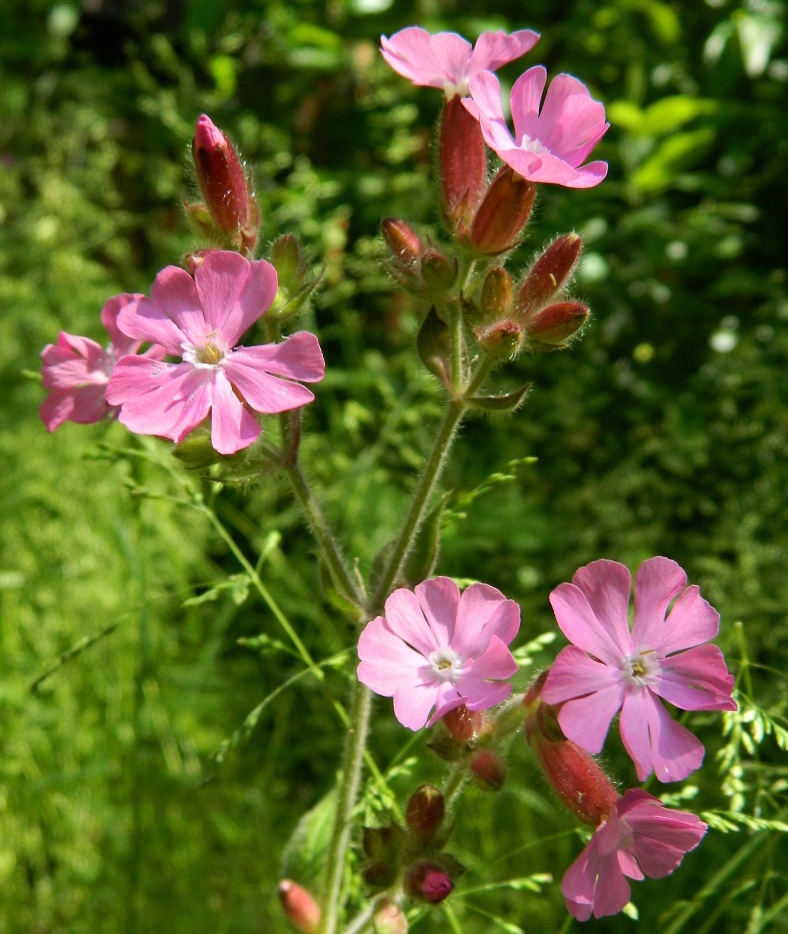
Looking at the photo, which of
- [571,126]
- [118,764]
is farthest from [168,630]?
[571,126]

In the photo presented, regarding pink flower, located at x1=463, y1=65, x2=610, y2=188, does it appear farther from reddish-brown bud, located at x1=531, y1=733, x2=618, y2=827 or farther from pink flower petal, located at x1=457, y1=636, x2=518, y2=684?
reddish-brown bud, located at x1=531, y1=733, x2=618, y2=827

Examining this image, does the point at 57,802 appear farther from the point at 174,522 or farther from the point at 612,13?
the point at 612,13

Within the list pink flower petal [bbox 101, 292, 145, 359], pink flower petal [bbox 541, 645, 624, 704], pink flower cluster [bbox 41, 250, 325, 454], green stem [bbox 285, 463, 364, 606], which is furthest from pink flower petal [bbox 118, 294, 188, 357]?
pink flower petal [bbox 541, 645, 624, 704]

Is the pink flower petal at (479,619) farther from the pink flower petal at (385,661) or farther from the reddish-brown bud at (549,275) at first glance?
the reddish-brown bud at (549,275)

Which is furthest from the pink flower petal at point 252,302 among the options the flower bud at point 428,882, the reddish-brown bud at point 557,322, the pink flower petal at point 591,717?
the flower bud at point 428,882

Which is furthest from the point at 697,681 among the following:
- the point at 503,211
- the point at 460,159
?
the point at 460,159

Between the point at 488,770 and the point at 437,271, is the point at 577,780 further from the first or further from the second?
the point at 437,271
